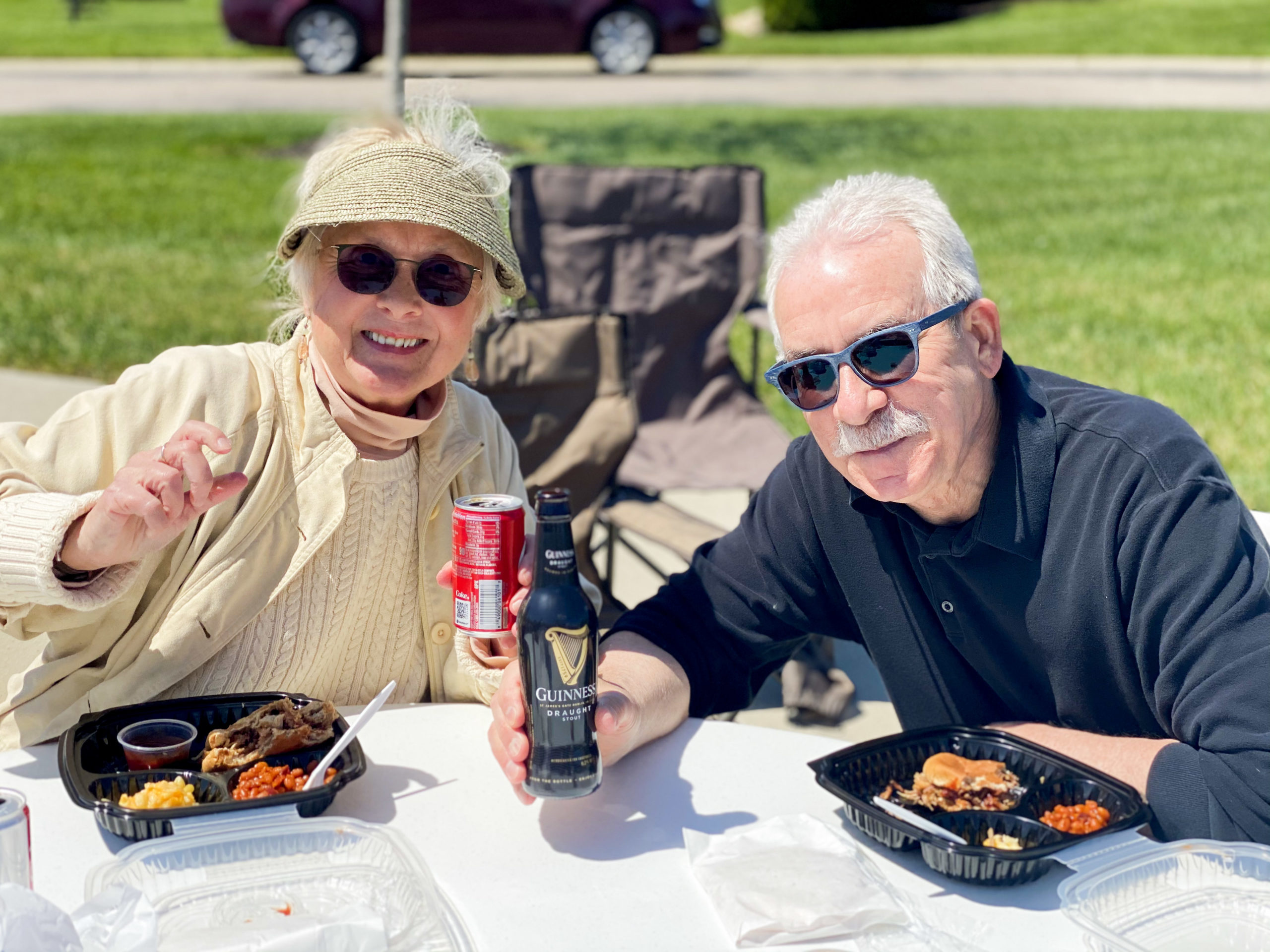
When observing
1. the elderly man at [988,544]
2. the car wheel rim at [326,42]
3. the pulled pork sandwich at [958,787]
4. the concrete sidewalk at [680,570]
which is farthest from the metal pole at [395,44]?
the car wheel rim at [326,42]

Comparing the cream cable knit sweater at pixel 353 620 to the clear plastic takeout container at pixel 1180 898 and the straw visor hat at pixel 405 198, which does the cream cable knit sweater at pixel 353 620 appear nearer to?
the straw visor hat at pixel 405 198

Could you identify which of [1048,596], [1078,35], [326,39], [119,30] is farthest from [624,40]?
[1048,596]

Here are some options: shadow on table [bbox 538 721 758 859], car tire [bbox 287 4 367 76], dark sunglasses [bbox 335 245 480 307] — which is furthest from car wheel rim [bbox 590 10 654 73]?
shadow on table [bbox 538 721 758 859]

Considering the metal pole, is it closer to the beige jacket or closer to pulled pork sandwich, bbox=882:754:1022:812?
the beige jacket

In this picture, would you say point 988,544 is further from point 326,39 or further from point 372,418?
point 326,39

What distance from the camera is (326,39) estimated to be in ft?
53.6

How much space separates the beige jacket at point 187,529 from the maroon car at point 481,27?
13.6 metres

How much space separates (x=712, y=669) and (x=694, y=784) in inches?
14.1

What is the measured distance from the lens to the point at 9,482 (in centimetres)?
211

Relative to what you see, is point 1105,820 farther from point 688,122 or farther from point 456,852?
point 688,122

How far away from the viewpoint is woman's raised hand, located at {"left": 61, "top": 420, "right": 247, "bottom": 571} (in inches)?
75.9

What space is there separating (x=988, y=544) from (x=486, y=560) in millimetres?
807

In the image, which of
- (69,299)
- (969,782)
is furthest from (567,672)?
(69,299)

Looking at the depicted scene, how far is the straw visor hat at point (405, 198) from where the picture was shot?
2252 millimetres
